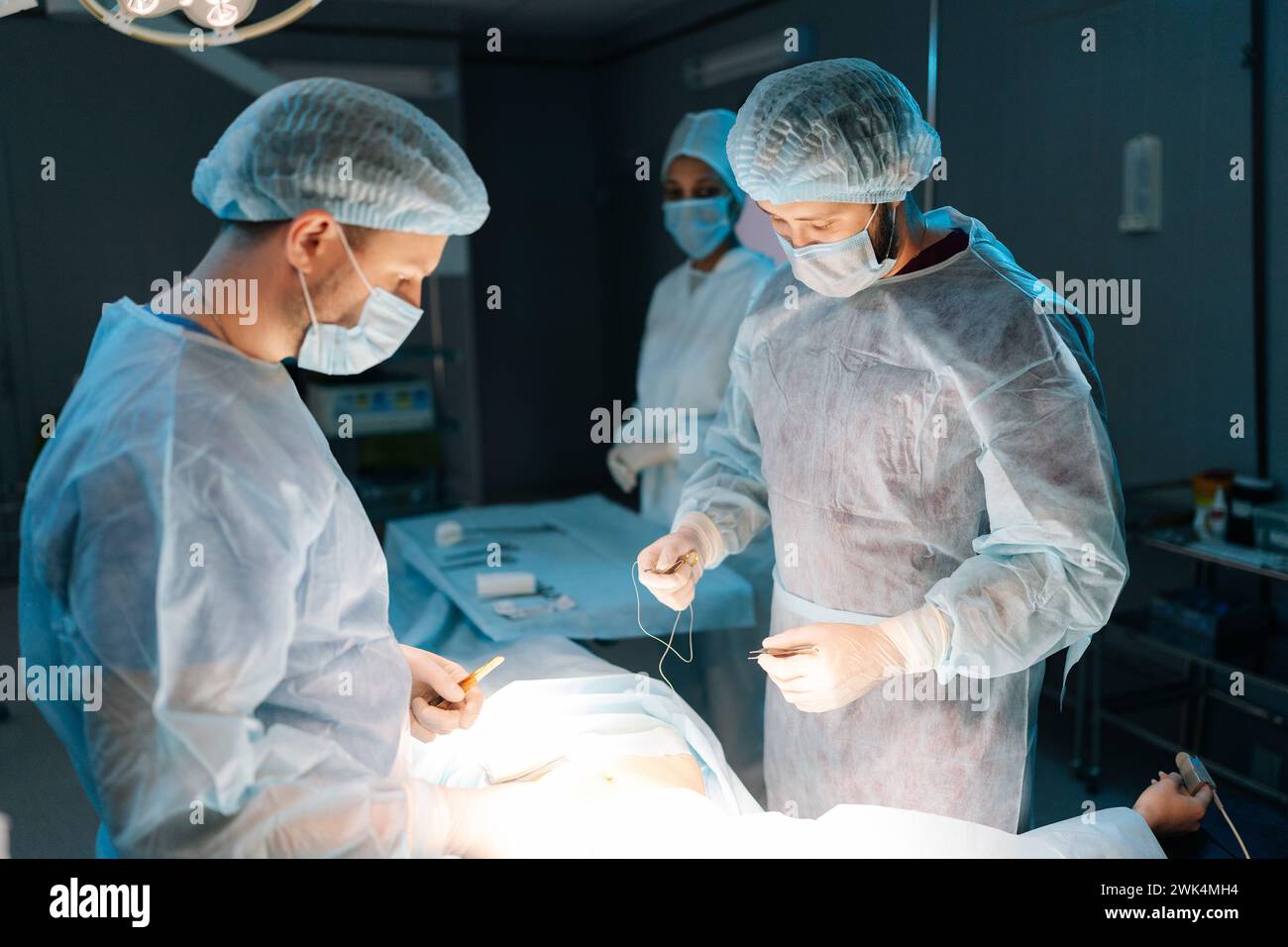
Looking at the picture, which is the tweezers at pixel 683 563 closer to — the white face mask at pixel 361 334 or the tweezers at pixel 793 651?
the tweezers at pixel 793 651

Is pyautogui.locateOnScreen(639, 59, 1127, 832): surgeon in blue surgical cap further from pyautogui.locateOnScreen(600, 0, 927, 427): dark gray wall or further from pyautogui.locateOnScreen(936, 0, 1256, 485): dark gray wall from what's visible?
pyautogui.locateOnScreen(600, 0, 927, 427): dark gray wall

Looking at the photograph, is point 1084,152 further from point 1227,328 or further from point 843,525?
point 843,525

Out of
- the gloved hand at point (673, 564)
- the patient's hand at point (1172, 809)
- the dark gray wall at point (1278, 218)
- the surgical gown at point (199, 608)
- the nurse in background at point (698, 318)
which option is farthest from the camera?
the nurse in background at point (698, 318)

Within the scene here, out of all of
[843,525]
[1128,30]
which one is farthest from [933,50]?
[843,525]

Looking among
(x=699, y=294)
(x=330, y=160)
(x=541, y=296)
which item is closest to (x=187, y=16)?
(x=330, y=160)

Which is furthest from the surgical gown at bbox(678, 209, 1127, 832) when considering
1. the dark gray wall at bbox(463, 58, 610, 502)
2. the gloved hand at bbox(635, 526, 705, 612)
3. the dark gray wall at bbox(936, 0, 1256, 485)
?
the dark gray wall at bbox(463, 58, 610, 502)

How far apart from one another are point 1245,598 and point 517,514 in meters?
2.07

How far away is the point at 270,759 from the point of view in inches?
43.0

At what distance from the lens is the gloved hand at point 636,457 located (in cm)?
304

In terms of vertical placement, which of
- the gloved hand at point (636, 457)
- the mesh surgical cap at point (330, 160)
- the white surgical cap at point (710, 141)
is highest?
the white surgical cap at point (710, 141)

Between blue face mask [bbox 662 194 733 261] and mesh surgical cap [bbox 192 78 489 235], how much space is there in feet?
6.27

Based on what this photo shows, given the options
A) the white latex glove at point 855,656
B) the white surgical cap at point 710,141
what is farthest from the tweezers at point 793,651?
the white surgical cap at point 710,141

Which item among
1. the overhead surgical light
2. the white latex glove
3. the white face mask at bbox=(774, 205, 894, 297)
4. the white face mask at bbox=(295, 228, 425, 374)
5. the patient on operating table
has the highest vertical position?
the overhead surgical light

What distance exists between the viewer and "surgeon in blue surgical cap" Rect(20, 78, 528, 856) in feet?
3.45
